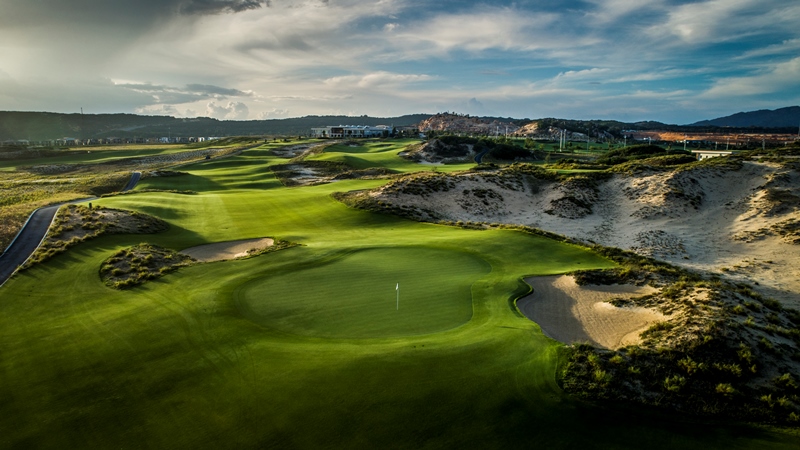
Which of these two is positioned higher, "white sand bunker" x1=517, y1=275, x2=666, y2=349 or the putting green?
the putting green

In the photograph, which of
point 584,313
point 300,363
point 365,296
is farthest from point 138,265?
point 584,313

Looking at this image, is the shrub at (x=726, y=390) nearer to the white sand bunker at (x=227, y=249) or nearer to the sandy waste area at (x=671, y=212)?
the sandy waste area at (x=671, y=212)

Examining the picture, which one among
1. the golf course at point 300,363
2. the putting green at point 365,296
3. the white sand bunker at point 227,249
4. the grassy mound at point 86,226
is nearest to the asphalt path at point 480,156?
the white sand bunker at point 227,249

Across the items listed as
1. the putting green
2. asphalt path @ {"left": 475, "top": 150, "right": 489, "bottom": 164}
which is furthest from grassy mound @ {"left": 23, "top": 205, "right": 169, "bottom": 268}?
asphalt path @ {"left": 475, "top": 150, "right": 489, "bottom": 164}

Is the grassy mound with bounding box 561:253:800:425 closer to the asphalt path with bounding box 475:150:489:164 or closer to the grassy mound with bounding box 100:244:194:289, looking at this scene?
the grassy mound with bounding box 100:244:194:289

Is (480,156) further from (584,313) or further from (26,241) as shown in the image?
(26,241)

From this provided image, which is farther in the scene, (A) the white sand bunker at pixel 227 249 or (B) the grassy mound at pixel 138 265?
(A) the white sand bunker at pixel 227 249
